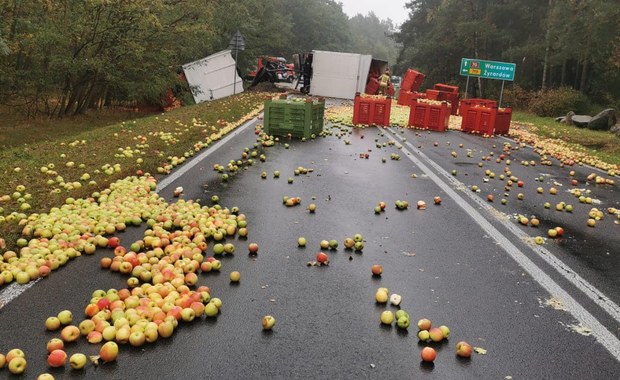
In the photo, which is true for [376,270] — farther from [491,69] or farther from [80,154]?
[491,69]

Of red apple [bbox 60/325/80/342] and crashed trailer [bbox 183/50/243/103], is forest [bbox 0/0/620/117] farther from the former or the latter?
red apple [bbox 60/325/80/342]

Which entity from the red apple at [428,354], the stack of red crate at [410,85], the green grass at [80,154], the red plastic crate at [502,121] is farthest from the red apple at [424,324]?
the stack of red crate at [410,85]

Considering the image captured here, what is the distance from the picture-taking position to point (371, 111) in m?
20.1

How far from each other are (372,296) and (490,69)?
82.0ft

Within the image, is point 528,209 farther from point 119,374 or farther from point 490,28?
point 490,28

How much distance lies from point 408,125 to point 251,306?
1675 centimetres

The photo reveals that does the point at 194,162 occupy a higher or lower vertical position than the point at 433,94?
lower

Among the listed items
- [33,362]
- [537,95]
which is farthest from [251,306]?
[537,95]

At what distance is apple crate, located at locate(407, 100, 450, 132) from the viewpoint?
19234 millimetres

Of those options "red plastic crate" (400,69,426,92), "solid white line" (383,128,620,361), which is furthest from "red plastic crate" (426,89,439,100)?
"solid white line" (383,128,620,361)

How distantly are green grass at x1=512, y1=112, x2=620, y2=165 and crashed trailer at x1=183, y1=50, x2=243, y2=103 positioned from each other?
59.5 ft

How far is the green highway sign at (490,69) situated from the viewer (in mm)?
25938

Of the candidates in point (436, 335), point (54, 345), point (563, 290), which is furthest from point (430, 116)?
point (54, 345)

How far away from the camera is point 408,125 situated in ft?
65.2
